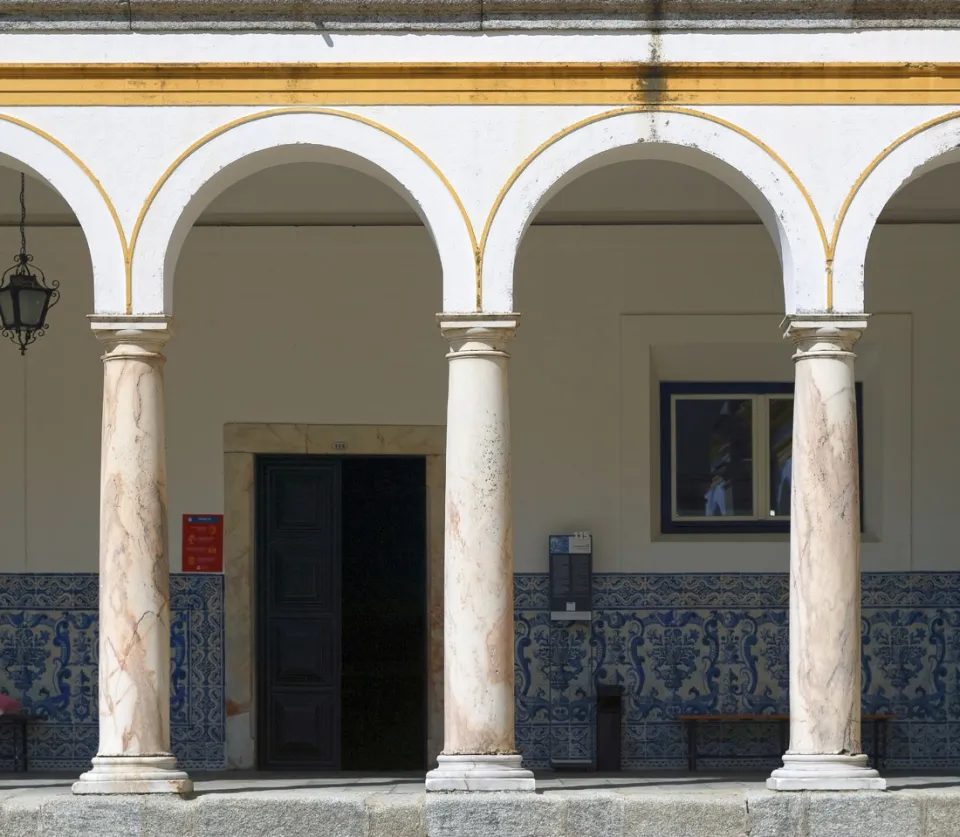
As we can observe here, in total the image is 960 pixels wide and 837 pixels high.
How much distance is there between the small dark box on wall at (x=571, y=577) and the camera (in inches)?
428

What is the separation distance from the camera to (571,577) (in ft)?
35.8

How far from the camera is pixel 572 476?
36.3ft

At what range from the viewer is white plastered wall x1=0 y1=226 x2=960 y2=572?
1105 cm

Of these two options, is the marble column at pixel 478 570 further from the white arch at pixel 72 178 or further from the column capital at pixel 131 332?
the white arch at pixel 72 178

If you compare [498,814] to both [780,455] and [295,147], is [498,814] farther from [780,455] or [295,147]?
[780,455]

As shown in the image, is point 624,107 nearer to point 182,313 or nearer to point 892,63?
point 892,63

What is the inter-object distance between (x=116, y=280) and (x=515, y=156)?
6.69 ft

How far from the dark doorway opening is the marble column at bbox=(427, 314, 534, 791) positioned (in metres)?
2.50

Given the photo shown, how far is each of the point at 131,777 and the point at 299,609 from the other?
2.70 meters

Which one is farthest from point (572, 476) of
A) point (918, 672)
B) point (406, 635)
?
point (918, 672)

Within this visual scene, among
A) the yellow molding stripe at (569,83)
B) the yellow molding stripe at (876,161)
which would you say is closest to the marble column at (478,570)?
the yellow molding stripe at (569,83)

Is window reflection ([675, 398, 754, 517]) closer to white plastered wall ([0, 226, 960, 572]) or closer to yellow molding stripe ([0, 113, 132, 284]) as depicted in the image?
white plastered wall ([0, 226, 960, 572])

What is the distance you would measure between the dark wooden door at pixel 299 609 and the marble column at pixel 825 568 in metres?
3.41

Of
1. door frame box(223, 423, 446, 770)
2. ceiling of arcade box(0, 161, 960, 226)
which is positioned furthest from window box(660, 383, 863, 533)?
door frame box(223, 423, 446, 770)
